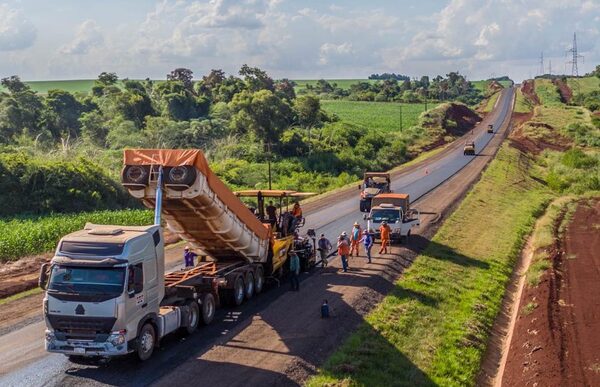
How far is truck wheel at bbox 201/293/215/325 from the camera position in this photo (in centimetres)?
2048

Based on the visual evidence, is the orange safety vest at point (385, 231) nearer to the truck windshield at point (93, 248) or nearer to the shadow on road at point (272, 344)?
the shadow on road at point (272, 344)

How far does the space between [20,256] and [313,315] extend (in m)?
17.6

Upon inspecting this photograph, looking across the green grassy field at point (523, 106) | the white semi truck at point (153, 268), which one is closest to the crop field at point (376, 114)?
the green grassy field at point (523, 106)

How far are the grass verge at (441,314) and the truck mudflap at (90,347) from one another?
505 cm

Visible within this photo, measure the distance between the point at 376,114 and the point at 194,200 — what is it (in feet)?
470

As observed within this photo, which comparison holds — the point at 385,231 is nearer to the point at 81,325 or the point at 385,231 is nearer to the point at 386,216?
the point at 386,216

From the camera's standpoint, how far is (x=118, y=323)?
16.0 m

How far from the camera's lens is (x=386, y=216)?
35125mm

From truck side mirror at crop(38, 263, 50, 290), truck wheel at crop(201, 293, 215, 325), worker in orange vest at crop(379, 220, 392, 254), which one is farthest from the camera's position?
worker in orange vest at crop(379, 220, 392, 254)

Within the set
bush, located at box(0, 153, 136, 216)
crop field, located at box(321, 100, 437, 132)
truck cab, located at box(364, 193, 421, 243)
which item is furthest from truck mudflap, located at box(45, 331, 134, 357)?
crop field, located at box(321, 100, 437, 132)

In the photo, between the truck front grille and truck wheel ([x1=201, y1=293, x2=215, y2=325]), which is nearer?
the truck front grille

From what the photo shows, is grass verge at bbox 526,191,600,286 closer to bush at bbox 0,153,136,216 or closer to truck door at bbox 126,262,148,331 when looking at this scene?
truck door at bbox 126,262,148,331

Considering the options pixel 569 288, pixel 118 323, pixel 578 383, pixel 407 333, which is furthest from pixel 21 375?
pixel 569 288

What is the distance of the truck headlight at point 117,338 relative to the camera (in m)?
16.0
